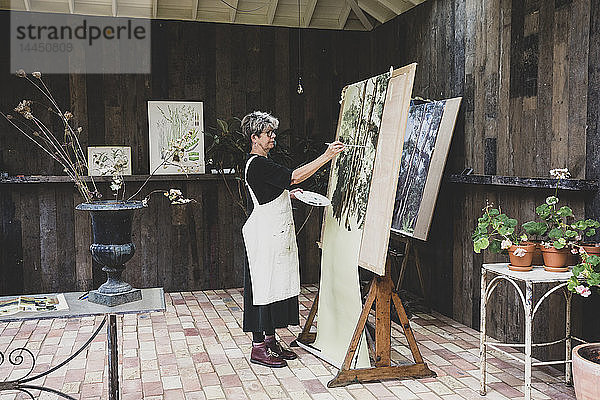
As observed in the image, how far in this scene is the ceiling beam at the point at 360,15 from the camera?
656cm

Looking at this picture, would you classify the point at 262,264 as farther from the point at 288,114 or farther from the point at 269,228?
the point at 288,114

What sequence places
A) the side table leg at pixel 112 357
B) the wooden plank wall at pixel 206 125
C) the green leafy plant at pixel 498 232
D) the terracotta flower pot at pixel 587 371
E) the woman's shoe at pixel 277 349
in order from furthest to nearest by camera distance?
the wooden plank wall at pixel 206 125 → the woman's shoe at pixel 277 349 → the green leafy plant at pixel 498 232 → the side table leg at pixel 112 357 → the terracotta flower pot at pixel 587 371

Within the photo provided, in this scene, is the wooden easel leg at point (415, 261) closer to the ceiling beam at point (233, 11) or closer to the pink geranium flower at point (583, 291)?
the pink geranium flower at point (583, 291)

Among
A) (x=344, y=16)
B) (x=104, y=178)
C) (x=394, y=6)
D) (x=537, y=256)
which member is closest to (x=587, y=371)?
(x=537, y=256)

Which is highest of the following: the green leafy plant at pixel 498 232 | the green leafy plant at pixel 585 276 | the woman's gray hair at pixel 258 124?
the woman's gray hair at pixel 258 124

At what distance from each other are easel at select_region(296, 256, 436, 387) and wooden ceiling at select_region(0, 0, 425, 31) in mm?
3202

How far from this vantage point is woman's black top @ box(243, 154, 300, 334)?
4188 mm

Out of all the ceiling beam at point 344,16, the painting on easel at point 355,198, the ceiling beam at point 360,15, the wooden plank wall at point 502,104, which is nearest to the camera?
the painting on easel at point 355,198

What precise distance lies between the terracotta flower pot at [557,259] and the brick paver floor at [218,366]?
0.80 m

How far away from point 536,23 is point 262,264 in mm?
2560

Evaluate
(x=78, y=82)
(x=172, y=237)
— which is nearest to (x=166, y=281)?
(x=172, y=237)

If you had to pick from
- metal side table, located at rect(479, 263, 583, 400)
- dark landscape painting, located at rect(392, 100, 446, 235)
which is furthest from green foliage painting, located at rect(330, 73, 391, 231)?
dark landscape painting, located at rect(392, 100, 446, 235)

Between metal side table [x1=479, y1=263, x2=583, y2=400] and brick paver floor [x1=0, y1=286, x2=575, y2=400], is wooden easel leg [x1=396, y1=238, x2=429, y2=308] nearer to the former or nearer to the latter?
brick paver floor [x1=0, y1=286, x2=575, y2=400]

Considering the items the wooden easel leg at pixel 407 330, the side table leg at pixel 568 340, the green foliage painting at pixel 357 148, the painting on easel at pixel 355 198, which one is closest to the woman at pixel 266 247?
the painting on easel at pixel 355 198
